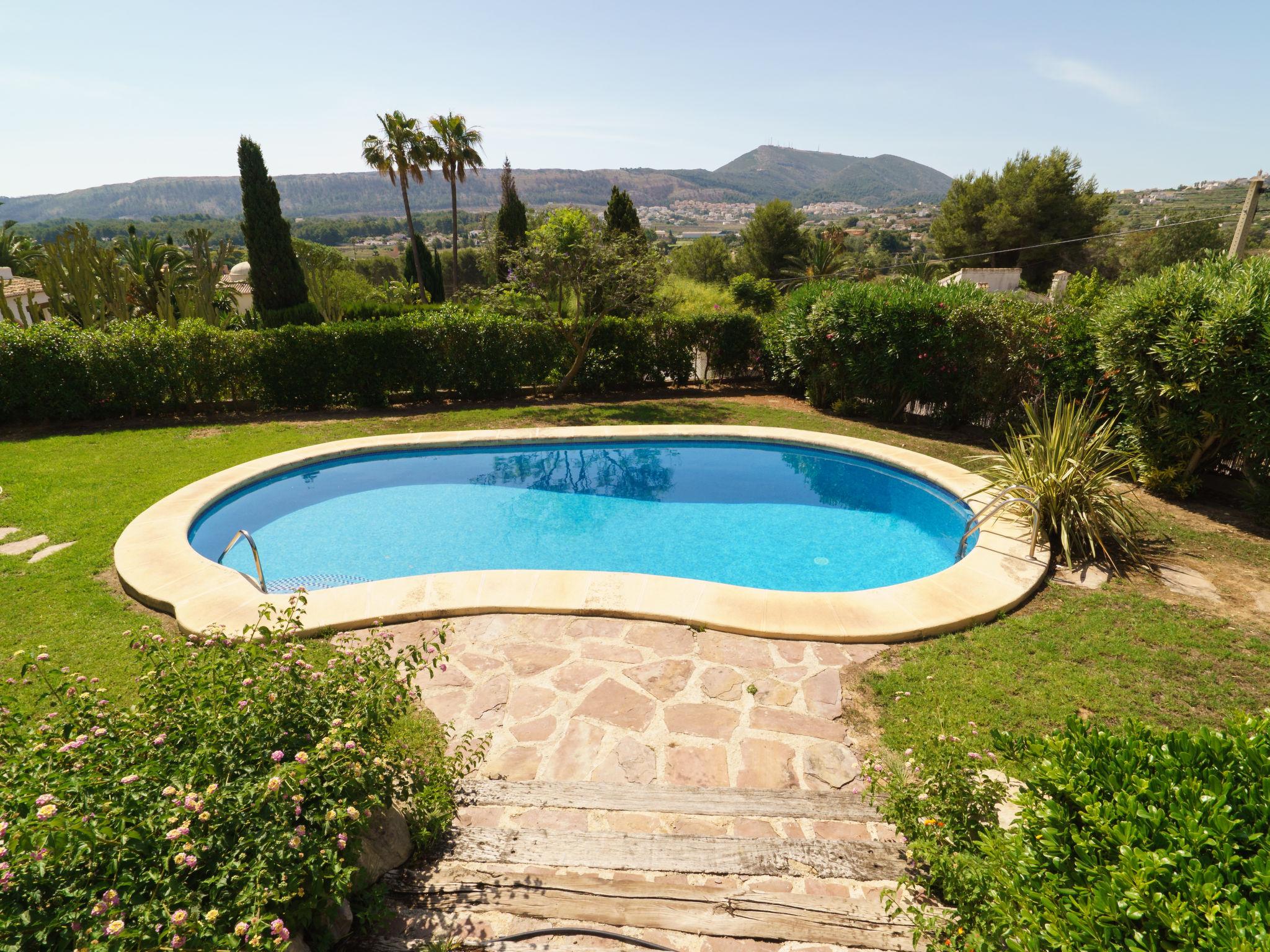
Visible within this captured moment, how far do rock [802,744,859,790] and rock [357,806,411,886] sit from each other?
2.46 m

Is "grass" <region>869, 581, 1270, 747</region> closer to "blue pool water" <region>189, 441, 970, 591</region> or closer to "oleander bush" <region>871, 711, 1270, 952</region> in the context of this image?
"oleander bush" <region>871, 711, 1270, 952</region>

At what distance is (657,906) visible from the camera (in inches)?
117

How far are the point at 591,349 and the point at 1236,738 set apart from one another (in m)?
13.9

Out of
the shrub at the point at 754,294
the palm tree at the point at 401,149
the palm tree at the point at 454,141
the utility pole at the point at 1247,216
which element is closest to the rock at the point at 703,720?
the utility pole at the point at 1247,216

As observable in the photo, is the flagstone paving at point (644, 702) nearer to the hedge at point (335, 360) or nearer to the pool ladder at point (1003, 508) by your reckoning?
the pool ladder at point (1003, 508)

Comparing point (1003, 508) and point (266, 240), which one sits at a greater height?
point (266, 240)

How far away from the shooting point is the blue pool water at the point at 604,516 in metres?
8.16

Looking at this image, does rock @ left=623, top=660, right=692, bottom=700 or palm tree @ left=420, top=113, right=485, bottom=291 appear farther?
palm tree @ left=420, top=113, right=485, bottom=291

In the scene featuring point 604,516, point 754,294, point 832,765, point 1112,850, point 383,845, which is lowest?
point 604,516

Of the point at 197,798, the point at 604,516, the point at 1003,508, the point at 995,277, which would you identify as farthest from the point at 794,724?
the point at 995,277

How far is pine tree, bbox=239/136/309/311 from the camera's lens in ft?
72.8

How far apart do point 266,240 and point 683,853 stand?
27.2 meters

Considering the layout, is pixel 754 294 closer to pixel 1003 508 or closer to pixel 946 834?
pixel 1003 508

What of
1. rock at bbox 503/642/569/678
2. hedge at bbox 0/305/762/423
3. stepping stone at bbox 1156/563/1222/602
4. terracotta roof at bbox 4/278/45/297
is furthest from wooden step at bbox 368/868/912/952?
terracotta roof at bbox 4/278/45/297
